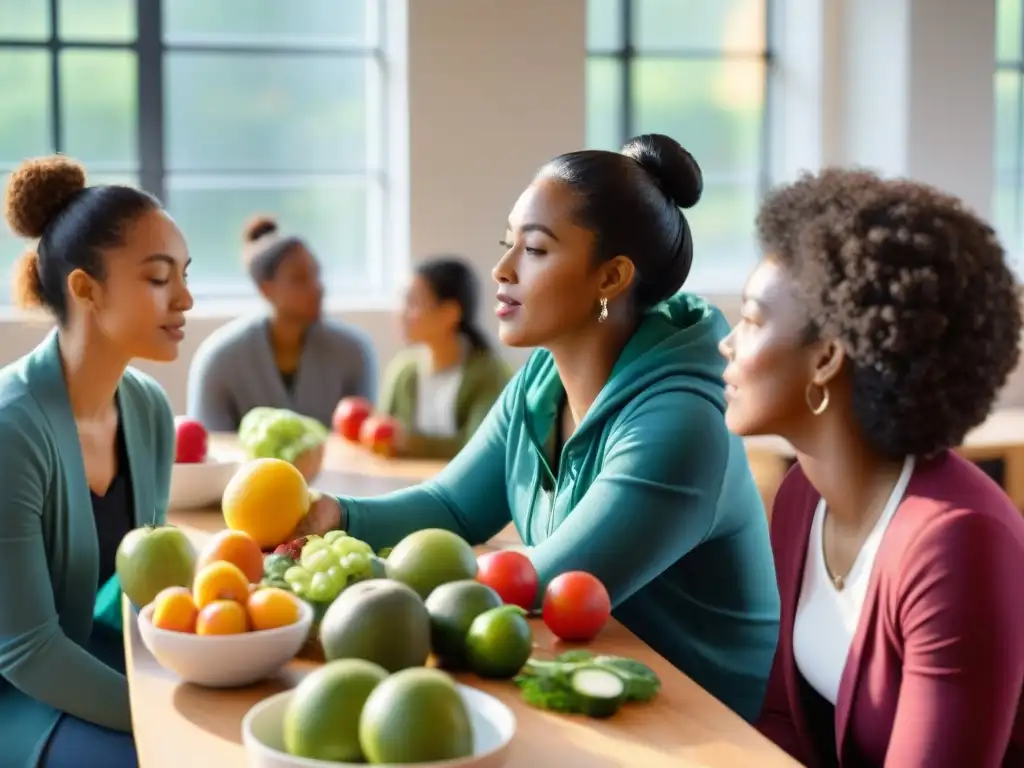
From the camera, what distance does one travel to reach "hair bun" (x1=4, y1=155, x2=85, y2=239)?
2275mm

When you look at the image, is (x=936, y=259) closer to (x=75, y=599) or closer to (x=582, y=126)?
(x=75, y=599)

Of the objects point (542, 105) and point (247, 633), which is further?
point (542, 105)

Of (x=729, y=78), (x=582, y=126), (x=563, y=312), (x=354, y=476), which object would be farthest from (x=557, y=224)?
(x=729, y=78)

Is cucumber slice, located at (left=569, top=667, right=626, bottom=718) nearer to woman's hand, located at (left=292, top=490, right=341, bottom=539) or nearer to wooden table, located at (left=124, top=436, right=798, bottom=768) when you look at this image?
wooden table, located at (left=124, top=436, right=798, bottom=768)

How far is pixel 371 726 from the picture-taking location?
1165 millimetres

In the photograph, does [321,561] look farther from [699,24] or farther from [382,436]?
[699,24]

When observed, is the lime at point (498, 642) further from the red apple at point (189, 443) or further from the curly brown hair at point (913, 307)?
the red apple at point (189, 443)

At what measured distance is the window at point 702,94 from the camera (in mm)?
6051

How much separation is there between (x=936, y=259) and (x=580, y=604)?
55 centimetres

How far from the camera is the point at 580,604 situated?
1.61 m

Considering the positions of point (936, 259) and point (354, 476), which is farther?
point (354, 476)

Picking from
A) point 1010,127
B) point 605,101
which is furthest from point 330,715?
point 1010,127

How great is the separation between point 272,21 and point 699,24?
6.03ft

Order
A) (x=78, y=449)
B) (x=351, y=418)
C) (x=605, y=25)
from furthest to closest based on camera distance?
1. (x=605, y=25)
2. (x=351, y=418)
3. (x=78, y=449)
